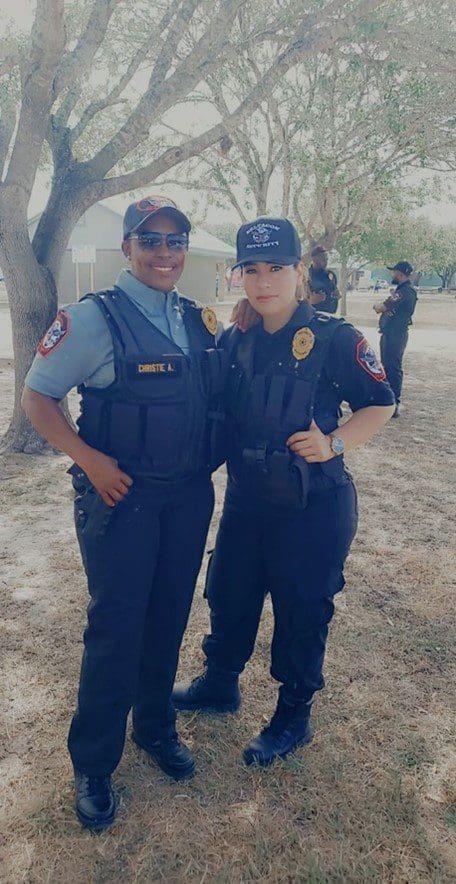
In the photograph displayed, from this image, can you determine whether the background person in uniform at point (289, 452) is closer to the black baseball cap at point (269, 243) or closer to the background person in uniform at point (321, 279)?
the black baseball cap at point (269, 243)

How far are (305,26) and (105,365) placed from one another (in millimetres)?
5636

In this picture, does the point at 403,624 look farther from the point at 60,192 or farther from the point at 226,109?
the point at 226,109

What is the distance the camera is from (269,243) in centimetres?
214

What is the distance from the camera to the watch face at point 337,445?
2.20 meters

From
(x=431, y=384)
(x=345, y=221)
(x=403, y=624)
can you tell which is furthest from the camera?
(x=345, y=221)

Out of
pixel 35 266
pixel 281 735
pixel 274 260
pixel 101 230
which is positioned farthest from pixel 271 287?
pixel 101 230

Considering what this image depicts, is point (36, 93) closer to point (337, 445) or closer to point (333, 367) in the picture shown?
point (333, 367)

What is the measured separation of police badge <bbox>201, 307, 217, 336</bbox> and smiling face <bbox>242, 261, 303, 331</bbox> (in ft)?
0.52

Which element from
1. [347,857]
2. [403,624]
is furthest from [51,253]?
[347,857]

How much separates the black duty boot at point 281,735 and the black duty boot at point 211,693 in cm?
27

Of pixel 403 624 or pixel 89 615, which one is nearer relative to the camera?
pixel 89 615

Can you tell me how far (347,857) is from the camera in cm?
210

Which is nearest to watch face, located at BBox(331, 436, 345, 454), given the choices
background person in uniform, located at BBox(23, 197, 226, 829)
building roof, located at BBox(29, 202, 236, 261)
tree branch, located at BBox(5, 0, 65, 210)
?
background person in uniform, located at BBox(23, 197, 226, 829)

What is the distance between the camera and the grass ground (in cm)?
209
